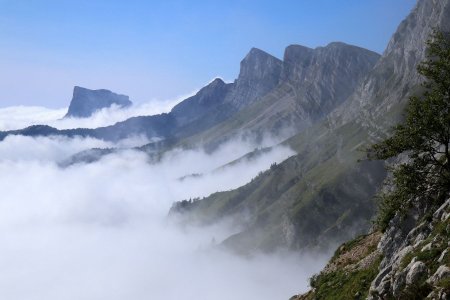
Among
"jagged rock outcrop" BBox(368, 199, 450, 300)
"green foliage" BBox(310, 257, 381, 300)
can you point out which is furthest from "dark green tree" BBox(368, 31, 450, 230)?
"green foliage" BBox(310, 257, 381, 300)

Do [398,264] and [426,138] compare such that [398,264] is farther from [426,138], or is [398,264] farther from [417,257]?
[426,138]

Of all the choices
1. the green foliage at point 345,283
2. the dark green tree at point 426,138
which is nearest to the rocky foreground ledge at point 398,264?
the green foliage at point 345,283

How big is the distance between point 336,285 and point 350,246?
11888mm

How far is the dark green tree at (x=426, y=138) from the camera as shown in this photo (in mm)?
35406

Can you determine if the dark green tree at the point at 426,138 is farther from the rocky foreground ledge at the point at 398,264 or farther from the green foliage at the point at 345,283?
the green foliage at the point at 345,283

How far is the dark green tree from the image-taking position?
3541cm

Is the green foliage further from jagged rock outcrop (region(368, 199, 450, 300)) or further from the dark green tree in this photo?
the dark green tree

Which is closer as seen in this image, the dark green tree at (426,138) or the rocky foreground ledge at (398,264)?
the rocky foreground ledge at (398,264)

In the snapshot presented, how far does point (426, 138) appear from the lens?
119 ft

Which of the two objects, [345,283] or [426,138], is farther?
[345,283]

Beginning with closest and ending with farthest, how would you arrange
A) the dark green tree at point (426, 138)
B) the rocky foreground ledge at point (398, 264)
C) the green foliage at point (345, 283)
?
1. the rocky foreground ledge at point (398, 264)
2. the dark green tree at point (426, 138)
3. the green foliage at point (345, 283)

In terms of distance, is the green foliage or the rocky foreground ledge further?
the green foliage

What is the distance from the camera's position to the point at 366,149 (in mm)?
40375

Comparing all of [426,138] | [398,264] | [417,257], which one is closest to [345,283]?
[398,264]
